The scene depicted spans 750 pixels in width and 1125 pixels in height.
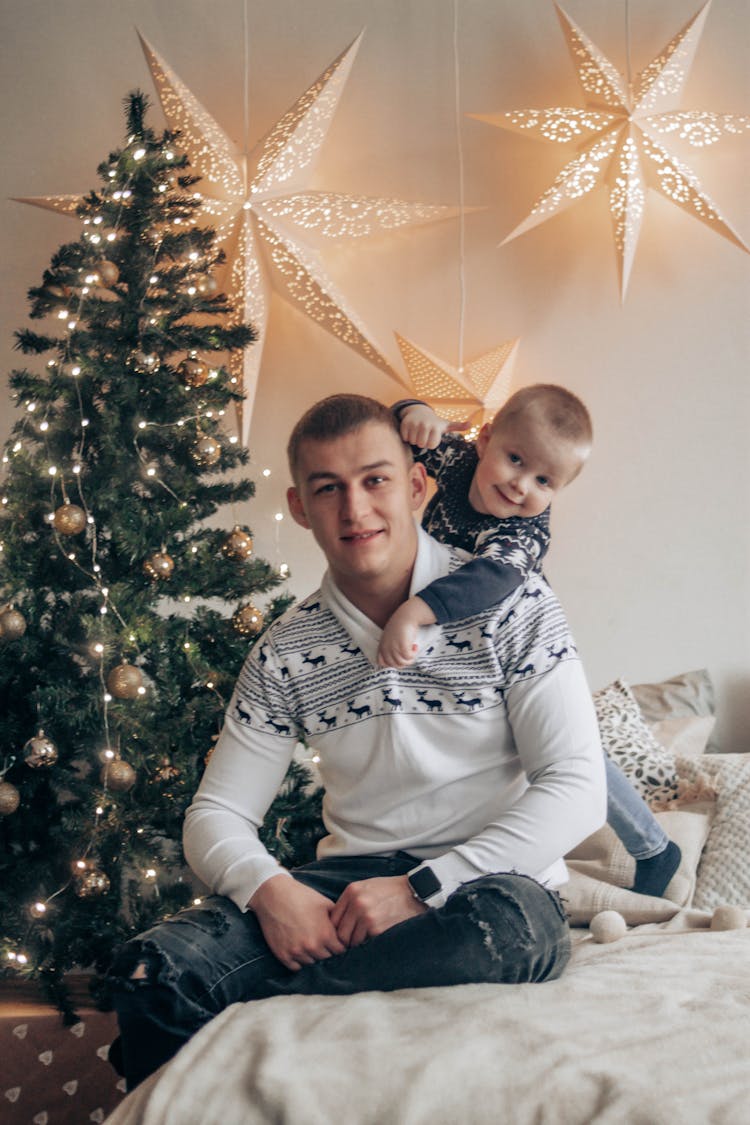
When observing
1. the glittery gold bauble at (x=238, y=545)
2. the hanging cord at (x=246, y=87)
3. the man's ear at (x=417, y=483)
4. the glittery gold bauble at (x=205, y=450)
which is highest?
the hanging cord at (x=246, y=87)

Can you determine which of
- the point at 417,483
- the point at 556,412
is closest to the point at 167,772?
the point at 417,483

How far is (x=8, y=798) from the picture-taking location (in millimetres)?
2164

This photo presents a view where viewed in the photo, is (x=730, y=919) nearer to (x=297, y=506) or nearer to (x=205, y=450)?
(x=297, y=506)

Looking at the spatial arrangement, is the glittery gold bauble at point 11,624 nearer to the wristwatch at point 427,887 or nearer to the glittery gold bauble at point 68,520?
the glittery gold bauble at point 68,520

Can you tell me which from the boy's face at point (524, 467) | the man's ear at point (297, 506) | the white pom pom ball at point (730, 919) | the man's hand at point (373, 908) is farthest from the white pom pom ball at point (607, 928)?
the man's ear at point (297, 506)

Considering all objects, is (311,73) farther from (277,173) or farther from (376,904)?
(376,904)

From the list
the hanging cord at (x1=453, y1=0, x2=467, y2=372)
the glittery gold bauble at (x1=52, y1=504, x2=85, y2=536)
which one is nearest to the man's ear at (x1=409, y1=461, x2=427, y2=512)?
the glittery gold bauble at (x1=52, y1=504, x2=85, y2=536)

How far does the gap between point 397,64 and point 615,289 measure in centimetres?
96

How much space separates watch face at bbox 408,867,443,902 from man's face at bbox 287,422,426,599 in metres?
0.47

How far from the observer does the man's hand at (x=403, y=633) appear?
57.9 inches

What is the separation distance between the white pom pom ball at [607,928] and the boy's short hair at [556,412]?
849mm

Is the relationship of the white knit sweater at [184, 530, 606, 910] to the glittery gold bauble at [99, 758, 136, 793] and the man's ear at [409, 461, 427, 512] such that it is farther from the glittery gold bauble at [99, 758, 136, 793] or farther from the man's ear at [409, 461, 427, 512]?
the glittery gold bauble at [99, 758, 136, 793]

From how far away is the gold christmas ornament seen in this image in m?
2.70

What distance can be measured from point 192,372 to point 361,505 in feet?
3.21
